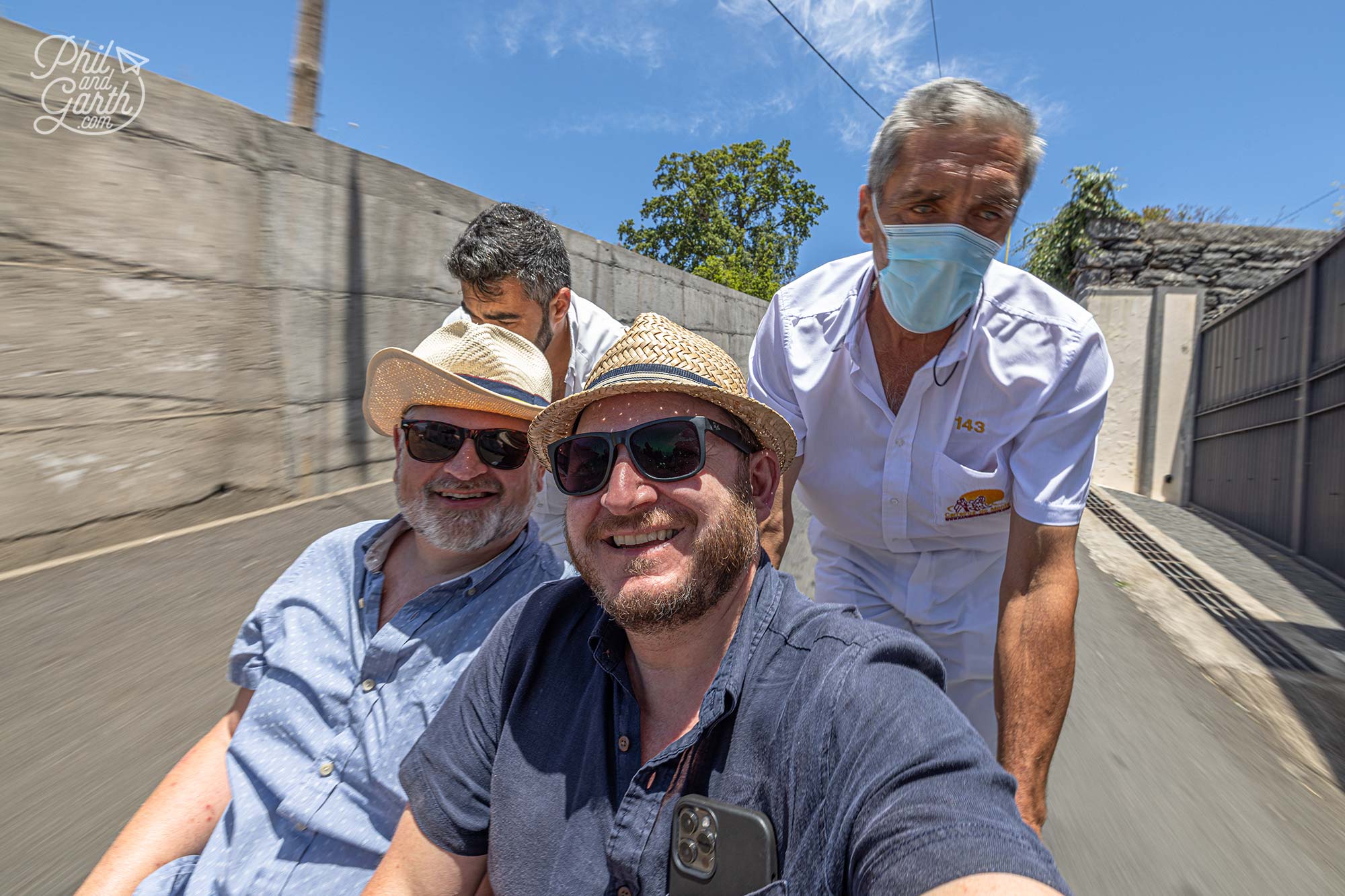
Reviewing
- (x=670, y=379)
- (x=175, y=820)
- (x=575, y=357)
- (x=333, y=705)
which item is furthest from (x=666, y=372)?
(x=575, y=357)

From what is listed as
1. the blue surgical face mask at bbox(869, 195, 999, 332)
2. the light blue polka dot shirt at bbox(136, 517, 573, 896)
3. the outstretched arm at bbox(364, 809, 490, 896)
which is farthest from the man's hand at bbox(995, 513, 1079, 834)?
the light blue polka dot shirt at bbox(136, 517, 573, 896)

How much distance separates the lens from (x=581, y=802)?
130 cm

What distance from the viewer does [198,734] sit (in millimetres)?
2760

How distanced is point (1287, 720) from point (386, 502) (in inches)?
202

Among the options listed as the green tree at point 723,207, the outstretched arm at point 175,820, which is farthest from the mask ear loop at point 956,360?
the green tree at point 723,207


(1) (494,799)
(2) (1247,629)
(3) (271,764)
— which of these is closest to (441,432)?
(3) (271,764)

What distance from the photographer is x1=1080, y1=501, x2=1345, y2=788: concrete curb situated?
3.51 meters

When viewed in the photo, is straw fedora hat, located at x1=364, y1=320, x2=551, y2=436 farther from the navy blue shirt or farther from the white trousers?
the white trousers

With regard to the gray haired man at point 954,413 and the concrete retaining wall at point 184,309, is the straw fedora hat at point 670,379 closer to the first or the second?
the gray haired man at point 954,413

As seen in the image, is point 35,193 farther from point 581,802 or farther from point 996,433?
point 996,433

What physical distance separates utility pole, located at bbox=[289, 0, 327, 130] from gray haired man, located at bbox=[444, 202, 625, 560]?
2605 millimetres

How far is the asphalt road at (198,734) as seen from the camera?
94.7 inches

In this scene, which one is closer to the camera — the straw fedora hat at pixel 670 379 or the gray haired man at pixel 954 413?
the straw fedora hat at pixel 670 379

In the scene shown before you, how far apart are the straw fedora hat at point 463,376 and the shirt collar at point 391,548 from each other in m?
0.30
